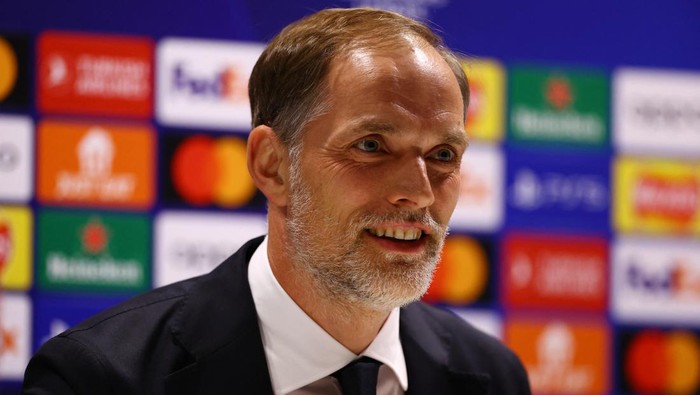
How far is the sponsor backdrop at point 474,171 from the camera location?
11.3 ft

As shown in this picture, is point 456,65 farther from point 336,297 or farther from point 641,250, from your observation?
point 641,250

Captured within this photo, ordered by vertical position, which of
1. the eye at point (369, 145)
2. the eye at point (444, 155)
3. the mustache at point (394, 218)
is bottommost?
the mustache at point (394, 218)

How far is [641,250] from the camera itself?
3.98 metres

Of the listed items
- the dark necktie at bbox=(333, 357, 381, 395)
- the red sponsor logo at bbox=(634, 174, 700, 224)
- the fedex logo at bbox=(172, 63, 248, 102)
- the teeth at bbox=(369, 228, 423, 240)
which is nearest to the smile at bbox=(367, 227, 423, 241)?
the teeth at bbox=(369, 228, 423, 240)

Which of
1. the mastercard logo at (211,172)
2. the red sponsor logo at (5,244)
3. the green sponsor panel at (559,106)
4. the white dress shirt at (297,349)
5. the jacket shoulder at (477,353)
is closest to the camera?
the white dress shirt at (297,349)

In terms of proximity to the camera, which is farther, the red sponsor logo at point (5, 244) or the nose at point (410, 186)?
the red sponsor logo at point (5, 244)

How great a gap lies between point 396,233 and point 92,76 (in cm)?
189

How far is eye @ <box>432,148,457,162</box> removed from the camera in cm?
194

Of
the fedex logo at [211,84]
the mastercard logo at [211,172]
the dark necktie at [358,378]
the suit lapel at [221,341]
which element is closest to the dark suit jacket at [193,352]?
the suit lapel at [221,341]

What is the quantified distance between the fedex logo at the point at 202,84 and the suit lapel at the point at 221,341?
1.59m

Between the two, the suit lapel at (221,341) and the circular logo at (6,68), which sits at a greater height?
the circular logo at (6,68)

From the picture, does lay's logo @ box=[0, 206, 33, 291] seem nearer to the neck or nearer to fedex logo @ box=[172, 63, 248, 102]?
fedex logo @ box=[172, 63, 248, 102]

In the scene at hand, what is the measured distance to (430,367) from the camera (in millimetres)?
2125

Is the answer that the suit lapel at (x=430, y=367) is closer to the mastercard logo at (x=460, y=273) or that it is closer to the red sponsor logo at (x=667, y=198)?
the mastercard logo at (x=460, y=273)
